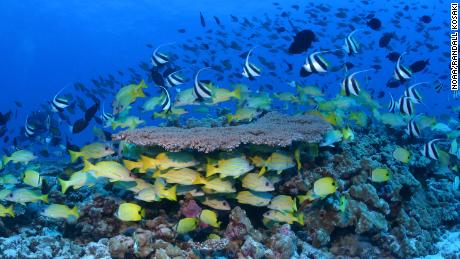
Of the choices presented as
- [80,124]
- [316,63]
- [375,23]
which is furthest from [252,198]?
[375,23]

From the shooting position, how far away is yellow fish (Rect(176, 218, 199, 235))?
4711mm

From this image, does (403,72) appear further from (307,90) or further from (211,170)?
(211,170)

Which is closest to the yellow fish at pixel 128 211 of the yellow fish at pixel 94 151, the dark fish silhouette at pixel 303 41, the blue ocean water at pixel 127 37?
the yellow fish at pixel 94 151

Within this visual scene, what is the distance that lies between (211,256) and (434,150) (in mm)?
4113

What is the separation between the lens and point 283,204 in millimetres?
5074

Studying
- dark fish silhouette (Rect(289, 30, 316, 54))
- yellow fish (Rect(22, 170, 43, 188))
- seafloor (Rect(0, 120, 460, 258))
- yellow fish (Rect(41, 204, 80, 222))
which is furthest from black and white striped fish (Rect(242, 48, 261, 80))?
yellow fish (Rect(22, 170, 43, 188))

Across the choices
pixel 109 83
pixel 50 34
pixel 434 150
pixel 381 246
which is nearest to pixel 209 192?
pixel 381 246

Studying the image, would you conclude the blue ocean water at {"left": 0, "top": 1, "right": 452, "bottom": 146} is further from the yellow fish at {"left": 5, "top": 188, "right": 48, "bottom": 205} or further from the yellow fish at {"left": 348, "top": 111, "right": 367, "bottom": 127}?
the yellow fish at {"left": 5, "top": 188, "right": 48, "bottom": 205}

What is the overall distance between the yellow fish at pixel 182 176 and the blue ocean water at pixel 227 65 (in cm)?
85

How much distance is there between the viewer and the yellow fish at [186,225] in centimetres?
471

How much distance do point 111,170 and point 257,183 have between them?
1.92 meters

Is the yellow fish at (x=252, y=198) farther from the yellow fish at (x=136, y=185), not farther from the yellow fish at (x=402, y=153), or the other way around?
the yellow fish at (x=402, y=153)

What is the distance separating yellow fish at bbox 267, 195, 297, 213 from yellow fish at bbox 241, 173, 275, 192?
0.21m

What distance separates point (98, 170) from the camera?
495 centimetres
